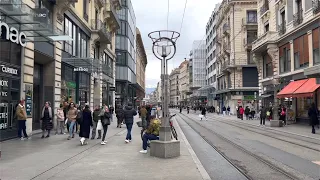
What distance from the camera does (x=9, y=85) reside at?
1502cm

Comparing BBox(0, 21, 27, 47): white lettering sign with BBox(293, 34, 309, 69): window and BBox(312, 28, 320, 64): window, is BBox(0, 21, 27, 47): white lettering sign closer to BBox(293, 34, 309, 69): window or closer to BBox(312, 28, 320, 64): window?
BBox(312, 28, 320, 64): window

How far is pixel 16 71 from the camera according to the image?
1561 centimetres

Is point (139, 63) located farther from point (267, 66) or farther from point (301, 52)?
point (301, 52)

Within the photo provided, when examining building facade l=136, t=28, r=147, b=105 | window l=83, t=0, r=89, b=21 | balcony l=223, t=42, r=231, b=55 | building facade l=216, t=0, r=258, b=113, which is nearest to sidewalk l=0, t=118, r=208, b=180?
window l=83, t=0, r=89, b=21

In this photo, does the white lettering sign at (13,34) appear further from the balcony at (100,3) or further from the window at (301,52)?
the window at (301,52)

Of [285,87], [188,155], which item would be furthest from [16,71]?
[285,87]

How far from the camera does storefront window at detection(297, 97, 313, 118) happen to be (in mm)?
28036

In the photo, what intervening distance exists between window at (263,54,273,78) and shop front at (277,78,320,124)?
4.96 metres

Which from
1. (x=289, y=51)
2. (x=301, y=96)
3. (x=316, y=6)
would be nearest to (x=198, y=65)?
(x=289, y=51)

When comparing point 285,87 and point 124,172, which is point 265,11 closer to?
point 285,87

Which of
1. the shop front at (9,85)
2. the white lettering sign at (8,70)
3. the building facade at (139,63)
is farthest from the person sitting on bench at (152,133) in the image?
the building facade at (139,63)

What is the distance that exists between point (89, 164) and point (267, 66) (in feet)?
106

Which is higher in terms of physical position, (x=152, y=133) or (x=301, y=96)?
(x=301, y=96)

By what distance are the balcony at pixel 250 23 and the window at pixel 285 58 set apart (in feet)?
77.9
